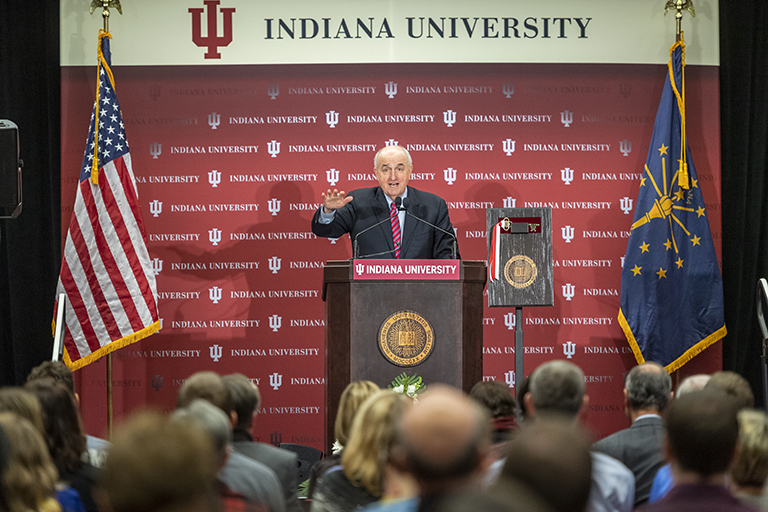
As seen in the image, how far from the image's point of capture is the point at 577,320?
6.98 meters

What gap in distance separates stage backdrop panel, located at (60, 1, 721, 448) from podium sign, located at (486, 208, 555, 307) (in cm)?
130

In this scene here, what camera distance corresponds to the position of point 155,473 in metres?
1.27

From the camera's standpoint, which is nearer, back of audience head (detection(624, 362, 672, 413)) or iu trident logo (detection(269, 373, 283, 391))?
back of audience head (detection(624, 362, 672, 413))

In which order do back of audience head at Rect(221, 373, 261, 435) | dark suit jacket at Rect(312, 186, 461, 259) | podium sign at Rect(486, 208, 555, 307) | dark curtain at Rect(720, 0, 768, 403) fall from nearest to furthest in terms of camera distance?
back of audience head at Rect(221, 373, 261, 435) < dark suit jacket at Rect(312, 186, 461, 259) < podium sign at Rect(486, 208, 555, 307) < dark curtain at Rect(720, 0, 768, 403)

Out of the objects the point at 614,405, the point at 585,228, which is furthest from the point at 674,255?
the point at 614,405

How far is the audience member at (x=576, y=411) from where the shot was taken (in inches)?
93.0

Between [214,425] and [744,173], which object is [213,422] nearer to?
[214,425]

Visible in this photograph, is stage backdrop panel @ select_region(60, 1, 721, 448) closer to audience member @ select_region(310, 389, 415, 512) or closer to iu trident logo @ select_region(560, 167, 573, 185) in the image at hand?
iu trident logo @ select_region(560, 167, 573, 185)

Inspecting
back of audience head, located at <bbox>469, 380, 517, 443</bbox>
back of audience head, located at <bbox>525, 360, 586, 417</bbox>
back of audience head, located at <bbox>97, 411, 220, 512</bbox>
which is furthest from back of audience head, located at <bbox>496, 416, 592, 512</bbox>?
back of audience head, located at <bbox>469, 380, 517, 443</bbox>

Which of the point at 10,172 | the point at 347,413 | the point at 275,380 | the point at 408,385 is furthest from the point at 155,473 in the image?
the point at 275,380

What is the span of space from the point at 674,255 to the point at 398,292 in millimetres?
→ 3114

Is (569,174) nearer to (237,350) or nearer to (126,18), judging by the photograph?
(237,350)

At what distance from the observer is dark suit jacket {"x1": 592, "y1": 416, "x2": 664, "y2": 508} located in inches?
117

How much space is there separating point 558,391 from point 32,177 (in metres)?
5.57
